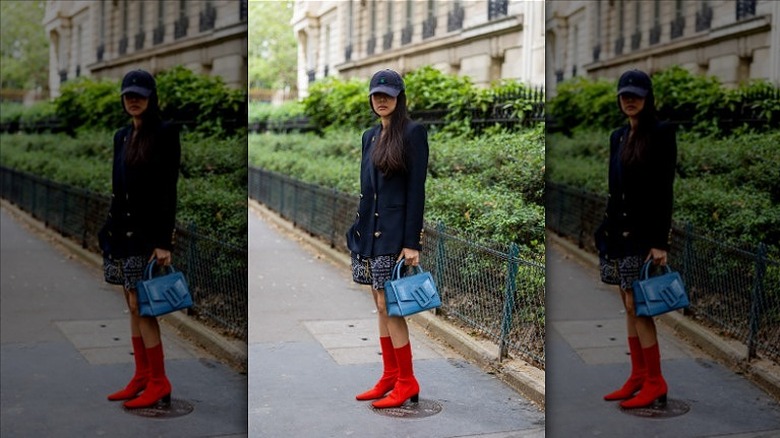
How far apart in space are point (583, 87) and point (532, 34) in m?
0.72

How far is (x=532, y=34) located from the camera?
4.72 metres

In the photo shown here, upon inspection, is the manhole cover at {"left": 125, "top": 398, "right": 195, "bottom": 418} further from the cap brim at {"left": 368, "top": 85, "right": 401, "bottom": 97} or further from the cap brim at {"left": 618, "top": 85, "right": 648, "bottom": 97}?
the cap brim at {"left": 618, "top": 85, "right": 648, "bottom": 97}

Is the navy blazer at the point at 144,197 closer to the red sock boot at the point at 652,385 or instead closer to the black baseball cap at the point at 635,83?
the black baseball cap at the point at 635,83

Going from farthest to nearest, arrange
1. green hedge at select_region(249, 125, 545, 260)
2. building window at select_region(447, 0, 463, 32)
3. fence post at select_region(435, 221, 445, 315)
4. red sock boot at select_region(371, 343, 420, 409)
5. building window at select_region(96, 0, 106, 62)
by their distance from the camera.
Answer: building window at select_region(447, 0, 463, 32) → green hedge at select_region(249, 125, 545, 260) → fence post at select_region(435, 221, 445, 315) → red sock boot at select_region(371, 343, 420, 409) → building window at select_region(96, 0, 106, 62)

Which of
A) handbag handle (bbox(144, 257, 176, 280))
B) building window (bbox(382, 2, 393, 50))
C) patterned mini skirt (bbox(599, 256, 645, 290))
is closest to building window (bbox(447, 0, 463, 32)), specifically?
building window (bbox(382, 2, 393, 50))

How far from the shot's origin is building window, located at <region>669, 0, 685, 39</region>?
158 inches

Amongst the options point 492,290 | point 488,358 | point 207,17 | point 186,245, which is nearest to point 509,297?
point 492,290

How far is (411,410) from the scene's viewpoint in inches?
177

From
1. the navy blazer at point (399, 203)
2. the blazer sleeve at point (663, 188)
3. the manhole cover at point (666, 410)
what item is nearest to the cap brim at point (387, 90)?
the navy blazer at point (399, 203)

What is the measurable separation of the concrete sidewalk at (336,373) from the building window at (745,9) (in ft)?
7.43

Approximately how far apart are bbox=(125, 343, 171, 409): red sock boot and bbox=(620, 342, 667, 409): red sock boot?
2.25 metres

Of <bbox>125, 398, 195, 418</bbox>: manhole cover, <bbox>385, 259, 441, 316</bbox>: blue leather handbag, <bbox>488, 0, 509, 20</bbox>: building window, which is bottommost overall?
<bbox>125, 398, 195, 418</bbox>: manhole cover

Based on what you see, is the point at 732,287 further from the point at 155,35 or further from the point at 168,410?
the point at 155,35

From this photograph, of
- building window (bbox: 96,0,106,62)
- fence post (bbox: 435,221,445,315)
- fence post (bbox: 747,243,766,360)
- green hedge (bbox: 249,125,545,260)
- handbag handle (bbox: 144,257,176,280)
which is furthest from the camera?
green hedge (bbox: 249,125,545,260)
